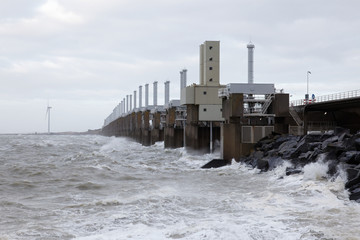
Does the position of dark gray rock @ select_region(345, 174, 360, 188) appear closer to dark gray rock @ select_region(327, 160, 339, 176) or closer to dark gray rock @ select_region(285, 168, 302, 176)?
dark gray rock @ select_region(327, 160, 339, 176)

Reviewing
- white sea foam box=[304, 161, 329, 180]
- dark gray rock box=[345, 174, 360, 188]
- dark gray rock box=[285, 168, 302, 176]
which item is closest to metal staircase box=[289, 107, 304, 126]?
dark gray rock box=[285, 168, 302, 176]

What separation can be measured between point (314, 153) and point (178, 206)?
30.3 ft

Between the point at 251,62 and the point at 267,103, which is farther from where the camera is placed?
the point at 251,62

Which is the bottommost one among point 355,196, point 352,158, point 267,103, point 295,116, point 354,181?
point 355,196

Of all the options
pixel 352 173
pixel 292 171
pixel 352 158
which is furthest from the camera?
pixel 292 171

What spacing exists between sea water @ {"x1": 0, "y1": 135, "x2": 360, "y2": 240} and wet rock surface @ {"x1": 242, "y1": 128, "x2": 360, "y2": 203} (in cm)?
54

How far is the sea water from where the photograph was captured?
414 inches

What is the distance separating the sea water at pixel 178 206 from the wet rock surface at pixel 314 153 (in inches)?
21.4

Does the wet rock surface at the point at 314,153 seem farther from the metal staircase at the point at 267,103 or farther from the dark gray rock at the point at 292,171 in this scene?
the metal staircase at the point at 267,103

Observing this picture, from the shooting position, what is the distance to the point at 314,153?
20094mm

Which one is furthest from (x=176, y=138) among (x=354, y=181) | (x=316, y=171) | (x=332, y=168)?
(x=354, y=181)

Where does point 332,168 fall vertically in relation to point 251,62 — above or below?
below

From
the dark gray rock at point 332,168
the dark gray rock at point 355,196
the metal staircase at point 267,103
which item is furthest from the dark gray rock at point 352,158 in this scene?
the metal staircase at point 267,103

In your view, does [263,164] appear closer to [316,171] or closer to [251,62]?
[316,171]
